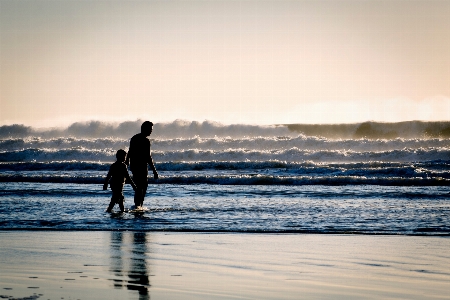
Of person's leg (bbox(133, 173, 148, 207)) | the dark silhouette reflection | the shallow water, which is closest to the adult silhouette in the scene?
person's leg (bbox(133, 173, 148, 207))

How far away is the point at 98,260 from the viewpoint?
5797mm

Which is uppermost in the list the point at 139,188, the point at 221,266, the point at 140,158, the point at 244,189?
the point at 140,158

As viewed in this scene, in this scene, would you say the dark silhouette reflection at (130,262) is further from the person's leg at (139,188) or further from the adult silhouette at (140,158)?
the adult silhouette at (140,158)

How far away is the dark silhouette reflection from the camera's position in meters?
4.64

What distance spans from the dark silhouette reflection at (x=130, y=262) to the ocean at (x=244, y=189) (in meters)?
0.99

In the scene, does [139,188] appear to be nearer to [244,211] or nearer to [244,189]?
[244,211]

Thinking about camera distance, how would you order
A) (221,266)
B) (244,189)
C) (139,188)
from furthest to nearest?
(244,189)
(139,188)
(221,266)

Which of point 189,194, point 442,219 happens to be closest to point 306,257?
point 442,219

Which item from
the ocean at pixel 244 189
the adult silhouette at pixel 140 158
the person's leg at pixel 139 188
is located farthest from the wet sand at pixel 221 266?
the adult silhouette at pixel 140 158

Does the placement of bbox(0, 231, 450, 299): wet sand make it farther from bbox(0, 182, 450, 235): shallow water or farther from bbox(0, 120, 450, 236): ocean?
bbox(0, 120, 450, 236): ocean

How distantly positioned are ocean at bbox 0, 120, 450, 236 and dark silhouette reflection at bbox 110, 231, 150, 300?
3.25 feet

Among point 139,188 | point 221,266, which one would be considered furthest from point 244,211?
point 221,266

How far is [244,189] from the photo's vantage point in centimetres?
1642

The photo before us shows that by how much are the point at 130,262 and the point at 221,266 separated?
860 millimetres
